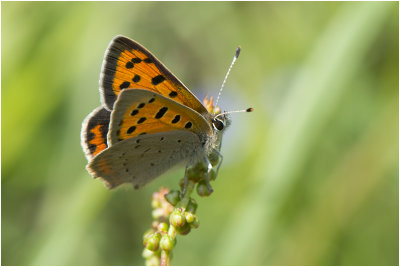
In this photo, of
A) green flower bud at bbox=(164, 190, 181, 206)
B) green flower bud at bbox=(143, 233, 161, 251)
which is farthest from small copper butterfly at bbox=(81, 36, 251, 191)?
green flower bud at bbox=(143, 233, 161, 251)

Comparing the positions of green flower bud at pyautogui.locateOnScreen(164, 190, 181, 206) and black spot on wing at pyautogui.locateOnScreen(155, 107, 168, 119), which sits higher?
black spot on wing at pyautogui.locateOnScreen(155, 107, 168, 119)

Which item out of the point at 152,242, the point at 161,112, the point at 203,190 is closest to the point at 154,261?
the point at 152,242

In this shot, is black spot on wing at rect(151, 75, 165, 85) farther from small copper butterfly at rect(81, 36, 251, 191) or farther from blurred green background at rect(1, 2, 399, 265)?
blurred green background at rect(1, 2, 399, 265)

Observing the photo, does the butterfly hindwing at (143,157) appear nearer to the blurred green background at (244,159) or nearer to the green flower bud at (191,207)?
the green flower bud at (191,207)

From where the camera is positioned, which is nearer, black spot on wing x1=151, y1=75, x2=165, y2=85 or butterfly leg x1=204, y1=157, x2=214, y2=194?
butterfly leg x1=204, y1=157, x2=214, y2=194

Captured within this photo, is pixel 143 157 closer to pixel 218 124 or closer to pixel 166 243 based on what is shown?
pixel 218 124

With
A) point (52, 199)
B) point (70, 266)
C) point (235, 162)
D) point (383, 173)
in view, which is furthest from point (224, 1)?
point (70, 266)
